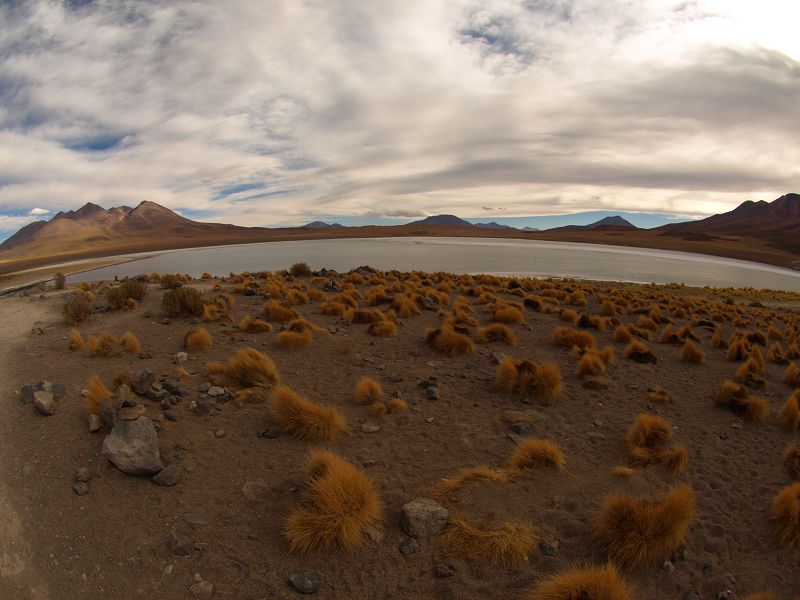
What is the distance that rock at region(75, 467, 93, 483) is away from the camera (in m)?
4.28

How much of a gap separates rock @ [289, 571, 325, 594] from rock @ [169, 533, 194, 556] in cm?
95

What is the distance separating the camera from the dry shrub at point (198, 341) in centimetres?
809

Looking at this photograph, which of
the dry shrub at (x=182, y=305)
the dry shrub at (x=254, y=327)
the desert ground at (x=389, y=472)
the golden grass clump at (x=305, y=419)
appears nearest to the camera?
the desert ground at (x=389, y=472)

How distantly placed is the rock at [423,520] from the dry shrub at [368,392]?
2487 mm

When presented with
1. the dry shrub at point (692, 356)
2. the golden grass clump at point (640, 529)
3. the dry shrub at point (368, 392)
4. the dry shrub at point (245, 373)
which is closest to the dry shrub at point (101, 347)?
the dry shrub at point (245, 373)

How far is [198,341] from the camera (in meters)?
8.12

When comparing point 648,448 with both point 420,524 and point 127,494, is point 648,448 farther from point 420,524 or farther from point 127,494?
point 127,494

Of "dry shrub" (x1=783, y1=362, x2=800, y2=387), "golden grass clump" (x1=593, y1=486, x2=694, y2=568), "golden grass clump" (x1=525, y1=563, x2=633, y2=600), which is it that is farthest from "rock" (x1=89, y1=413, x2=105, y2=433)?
"dry shrub" (x1=783, y1=362, x2=800, y2=387)

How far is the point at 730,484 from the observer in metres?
4.90

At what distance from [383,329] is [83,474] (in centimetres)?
614

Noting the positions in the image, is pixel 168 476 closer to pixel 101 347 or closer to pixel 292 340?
pixel 292 340

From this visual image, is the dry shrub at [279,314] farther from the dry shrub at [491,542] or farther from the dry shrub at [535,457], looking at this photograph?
the dry shrub at [491,542]

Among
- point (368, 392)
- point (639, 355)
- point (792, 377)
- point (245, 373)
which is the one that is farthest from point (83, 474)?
point (792, 377)

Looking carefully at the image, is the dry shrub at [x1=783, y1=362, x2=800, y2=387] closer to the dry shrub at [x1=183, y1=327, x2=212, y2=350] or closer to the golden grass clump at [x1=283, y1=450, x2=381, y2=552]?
the golden grass clump at [x1=283, y1=450, x2=381, y2=552]
